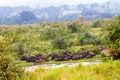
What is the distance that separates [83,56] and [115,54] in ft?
43.9

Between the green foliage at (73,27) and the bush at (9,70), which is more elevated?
the bush at (9,70)

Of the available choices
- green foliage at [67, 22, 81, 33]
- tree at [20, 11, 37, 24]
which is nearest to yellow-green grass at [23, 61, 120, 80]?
green foliage at [67, 22, 81, 33]

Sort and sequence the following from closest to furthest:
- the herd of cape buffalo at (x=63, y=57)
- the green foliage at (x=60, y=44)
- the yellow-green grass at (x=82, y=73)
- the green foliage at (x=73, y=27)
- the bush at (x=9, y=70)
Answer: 1. the yellow-green grass at (x=82, y=73)
2. the bush at (x=9, y=70)
3. the herd of cape buffalo at (x=63, y=57)
4. the green foliage at (x=60, y=44)
5. the green foliage at (x=73, y=27)

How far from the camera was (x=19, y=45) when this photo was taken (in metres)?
26.7

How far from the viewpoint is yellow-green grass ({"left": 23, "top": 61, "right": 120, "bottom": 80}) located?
7.68 m

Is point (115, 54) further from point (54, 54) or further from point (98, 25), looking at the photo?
point (98, 25)

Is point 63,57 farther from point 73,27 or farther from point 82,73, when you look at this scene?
point 82,73

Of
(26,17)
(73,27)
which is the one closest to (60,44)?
(73,27)

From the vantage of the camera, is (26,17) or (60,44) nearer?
(60,44)

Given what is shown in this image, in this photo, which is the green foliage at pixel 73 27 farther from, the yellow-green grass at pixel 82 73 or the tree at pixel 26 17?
the tree at pixel 26 17

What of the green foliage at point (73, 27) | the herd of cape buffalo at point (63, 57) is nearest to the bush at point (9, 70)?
the herd of cape buffalo at point (63, 57)

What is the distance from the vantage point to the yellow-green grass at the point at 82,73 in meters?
7.68

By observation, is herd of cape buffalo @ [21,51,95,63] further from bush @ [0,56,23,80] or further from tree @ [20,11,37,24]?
tree @ [20,11,37,24]

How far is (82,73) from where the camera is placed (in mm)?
7906
